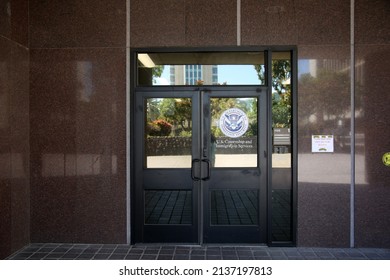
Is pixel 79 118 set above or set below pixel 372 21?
below

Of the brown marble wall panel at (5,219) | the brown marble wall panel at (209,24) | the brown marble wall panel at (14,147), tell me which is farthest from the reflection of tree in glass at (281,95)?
the brown marble wall panel at (5,219)

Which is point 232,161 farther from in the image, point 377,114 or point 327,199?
point 377,114

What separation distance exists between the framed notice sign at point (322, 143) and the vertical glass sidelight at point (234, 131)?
82 centimetres

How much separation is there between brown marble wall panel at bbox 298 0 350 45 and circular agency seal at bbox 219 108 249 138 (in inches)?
53.1

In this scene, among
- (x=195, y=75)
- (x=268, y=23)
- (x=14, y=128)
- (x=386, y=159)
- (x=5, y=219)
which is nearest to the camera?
(x=5, y=219)

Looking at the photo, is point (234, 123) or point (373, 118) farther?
point (234, 123)

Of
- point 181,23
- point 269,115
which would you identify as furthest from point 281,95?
point 181,23

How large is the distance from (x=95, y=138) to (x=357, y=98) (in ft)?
12.4

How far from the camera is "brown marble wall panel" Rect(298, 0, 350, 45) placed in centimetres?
521

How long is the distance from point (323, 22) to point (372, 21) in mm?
673

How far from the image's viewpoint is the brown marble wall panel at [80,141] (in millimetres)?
5312

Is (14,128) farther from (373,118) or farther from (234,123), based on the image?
(373,118)

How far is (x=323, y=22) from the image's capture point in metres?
5.23

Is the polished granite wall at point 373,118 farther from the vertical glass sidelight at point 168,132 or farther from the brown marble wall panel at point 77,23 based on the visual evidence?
the brown marble wall panel at point 77,23
